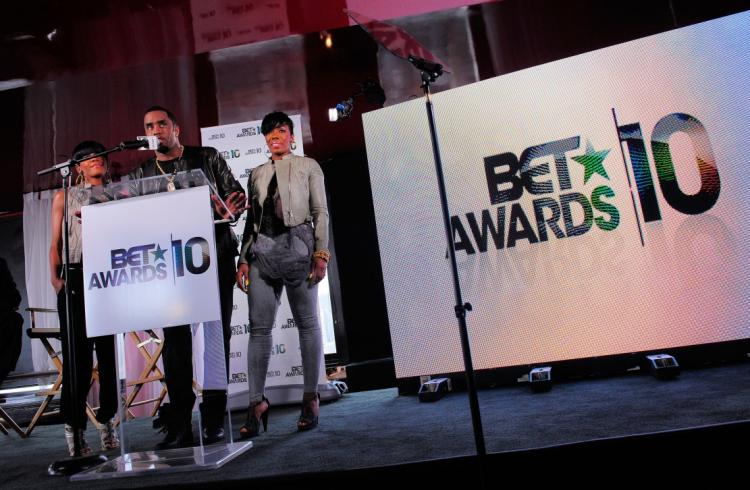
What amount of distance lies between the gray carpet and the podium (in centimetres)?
18

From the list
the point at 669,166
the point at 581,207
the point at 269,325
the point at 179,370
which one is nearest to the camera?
the point at 179,370

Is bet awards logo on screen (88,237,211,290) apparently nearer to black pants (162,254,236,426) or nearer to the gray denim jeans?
black pants (162,254,236,426)

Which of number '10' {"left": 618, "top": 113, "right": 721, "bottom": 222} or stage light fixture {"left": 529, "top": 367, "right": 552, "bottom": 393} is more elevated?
number '10' {"left": 618, "top": 113, "right": 721, "bottom": 222}

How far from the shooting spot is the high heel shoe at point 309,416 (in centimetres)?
292

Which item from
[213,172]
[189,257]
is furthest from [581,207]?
[189,257]

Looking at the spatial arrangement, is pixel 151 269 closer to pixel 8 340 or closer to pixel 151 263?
pixel 151 263

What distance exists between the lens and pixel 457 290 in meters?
1.96

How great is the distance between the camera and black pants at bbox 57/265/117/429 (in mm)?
2898

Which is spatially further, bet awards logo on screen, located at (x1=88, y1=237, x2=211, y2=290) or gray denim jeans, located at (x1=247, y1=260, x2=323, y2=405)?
gray denim jeans, located at (x1=247, y1=260, x2=323, y2=405)

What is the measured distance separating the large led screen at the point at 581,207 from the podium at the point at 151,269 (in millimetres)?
1854

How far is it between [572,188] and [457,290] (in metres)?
1.84

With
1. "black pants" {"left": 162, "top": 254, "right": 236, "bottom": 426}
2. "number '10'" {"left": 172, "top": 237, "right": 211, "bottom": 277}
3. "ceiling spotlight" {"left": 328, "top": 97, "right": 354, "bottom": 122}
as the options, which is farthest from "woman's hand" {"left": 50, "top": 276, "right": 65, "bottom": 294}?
"ceiling spotlight" {"left": 328, "top": 97, "right": 354, "bottom": 122}

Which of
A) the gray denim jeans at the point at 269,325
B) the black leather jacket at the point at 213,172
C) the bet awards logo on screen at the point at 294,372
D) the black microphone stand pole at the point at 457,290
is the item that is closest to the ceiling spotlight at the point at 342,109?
the black microphone stand pole at the point at 457,290

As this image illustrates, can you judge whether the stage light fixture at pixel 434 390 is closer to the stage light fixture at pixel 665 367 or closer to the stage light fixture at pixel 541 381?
the stage light fixture at pixel 541 381
